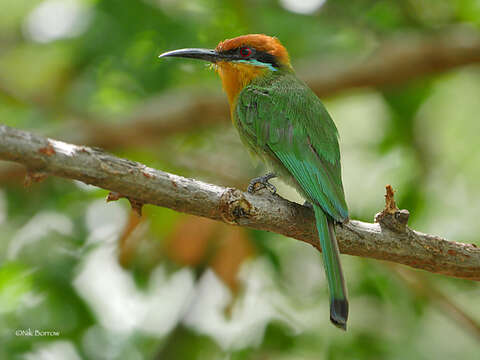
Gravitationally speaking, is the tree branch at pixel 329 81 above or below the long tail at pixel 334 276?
above

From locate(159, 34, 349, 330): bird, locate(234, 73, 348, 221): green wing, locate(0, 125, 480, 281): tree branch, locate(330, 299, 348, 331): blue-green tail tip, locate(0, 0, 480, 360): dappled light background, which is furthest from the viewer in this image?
locate(0, 0, 480, 360): dappled light background

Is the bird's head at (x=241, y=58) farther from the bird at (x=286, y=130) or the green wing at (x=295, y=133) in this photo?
the green wing at (x=295, y=133)

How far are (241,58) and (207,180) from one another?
0.97 metres

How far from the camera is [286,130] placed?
358 centimetres

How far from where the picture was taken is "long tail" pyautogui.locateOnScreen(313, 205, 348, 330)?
2.81m

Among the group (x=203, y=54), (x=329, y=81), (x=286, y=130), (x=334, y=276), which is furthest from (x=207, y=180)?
(x=334, y=276)

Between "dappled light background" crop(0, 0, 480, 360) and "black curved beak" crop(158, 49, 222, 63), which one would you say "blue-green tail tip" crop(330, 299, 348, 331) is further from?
"black curved beak" crop(158, 49, 222, 63)

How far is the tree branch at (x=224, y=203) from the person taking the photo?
6.97 feet

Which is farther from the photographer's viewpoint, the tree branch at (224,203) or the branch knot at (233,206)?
the branch knot at (233,206)

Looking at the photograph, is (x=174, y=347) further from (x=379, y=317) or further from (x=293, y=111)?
(x=293, y=111)

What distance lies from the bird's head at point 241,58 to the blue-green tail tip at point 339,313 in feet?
5.74

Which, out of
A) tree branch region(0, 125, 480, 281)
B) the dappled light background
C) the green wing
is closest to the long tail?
tree branch region(0, 125, 480, 281)

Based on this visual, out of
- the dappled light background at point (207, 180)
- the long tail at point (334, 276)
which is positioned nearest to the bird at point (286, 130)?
the long tail at point (334, 276)

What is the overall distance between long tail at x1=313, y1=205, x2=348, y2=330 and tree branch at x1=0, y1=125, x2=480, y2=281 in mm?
109
